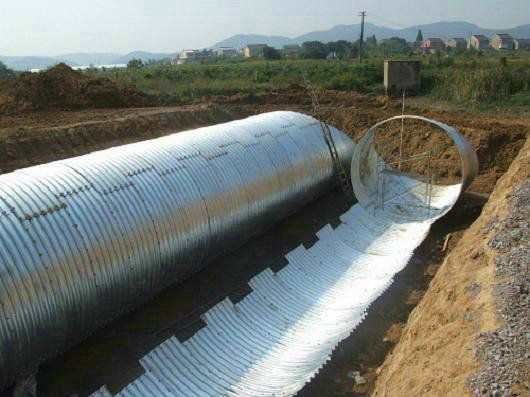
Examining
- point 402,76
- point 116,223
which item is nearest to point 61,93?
point 116,223

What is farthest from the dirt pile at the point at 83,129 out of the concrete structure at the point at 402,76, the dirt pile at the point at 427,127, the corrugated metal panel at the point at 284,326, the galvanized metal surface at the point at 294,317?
the concrete structure at the point at 402,76

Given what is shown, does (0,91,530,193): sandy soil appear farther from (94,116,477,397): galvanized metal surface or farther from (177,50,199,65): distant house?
(177,50,199,65): distant house

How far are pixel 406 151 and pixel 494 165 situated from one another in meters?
3.49

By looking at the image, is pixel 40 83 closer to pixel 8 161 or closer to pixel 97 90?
pixel 97 90

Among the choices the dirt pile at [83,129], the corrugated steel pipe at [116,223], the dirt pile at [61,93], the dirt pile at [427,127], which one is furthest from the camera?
the dirt pile at [61,93]

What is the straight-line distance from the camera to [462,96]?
3034cm

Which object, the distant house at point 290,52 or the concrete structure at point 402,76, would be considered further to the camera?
the distant house at point 290,52

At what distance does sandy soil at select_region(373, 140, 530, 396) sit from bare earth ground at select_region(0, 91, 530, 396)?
21mm

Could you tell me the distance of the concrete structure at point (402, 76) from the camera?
33719 millimetres

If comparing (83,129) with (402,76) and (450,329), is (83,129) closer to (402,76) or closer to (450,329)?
(450,329)

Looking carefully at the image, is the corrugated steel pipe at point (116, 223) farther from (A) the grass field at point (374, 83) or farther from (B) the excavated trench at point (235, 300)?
(A) the grass field at point (374, 83)

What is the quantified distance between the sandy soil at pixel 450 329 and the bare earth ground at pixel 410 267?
0.07 feet

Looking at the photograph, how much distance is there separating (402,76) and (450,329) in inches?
1146

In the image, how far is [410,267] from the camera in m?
13.5
